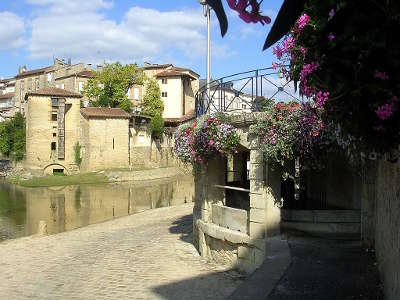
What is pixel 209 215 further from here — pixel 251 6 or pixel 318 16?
pixel 251 6

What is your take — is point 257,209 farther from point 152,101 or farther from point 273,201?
point 152,101

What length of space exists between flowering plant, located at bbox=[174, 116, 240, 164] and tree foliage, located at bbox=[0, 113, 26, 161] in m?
45.5

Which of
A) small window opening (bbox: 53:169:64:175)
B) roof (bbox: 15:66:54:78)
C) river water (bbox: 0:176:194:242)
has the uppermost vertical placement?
roof (bbox: 15:66:54:78)

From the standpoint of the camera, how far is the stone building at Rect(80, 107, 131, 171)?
1937 inches

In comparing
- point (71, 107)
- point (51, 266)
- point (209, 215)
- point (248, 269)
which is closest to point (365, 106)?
point (248, 269)

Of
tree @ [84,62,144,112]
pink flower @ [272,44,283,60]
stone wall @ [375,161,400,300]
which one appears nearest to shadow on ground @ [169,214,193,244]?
stone wall @ [375,161,400,300]

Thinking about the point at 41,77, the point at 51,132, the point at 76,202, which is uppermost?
the point at 41,77

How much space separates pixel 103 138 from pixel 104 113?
8.50 feet

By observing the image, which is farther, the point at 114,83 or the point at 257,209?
the point at 114,83

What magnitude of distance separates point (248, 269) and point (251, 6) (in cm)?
845

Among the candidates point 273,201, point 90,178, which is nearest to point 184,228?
point 273,201

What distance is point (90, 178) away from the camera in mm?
46031

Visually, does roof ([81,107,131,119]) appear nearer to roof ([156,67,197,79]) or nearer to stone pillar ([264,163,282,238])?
roof ([156,67,197,79])

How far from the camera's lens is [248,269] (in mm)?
9258
